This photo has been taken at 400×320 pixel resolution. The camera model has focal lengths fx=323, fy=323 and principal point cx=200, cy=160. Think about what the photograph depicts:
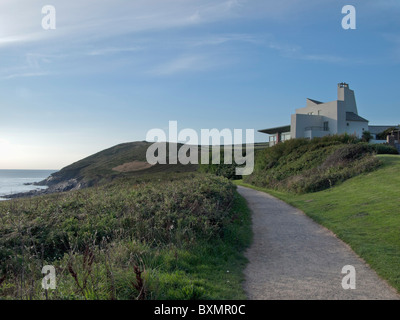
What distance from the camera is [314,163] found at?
24938 millimetres

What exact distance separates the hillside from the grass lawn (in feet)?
90.3

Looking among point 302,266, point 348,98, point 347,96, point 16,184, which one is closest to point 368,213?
point 302,266

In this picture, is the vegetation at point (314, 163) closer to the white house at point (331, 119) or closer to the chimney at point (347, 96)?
the white house at point (331, 119)

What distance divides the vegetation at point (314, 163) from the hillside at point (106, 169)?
1592cm

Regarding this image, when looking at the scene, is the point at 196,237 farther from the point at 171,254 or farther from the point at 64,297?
the point at 64,297

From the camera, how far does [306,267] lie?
688 cm

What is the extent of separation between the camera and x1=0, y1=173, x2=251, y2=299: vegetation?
15.6 ft

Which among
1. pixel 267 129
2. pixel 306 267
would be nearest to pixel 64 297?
pixel 306 267

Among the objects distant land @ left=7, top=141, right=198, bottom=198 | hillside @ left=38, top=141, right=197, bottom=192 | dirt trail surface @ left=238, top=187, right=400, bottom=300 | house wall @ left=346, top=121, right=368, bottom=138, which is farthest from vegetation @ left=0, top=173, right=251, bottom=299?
house wall @ left=346, top=121, right=368, bottom=138

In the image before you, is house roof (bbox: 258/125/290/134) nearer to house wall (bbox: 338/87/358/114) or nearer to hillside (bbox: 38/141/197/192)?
house wall (bbox: 338/87/358/114)

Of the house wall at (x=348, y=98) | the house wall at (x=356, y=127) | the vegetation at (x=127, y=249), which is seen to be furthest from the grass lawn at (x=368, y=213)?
the house wall at (x=348, y=98)

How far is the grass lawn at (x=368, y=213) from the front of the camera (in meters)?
7.36

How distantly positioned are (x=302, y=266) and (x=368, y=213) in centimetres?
554
